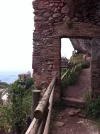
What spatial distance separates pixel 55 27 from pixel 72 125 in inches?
105

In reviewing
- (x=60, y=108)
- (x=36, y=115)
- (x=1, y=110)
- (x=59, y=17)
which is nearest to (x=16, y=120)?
(x=1, y=110)

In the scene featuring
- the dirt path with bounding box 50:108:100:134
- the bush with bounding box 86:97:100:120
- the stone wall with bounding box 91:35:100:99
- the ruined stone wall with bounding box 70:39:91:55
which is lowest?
the dirt path with bounding box 50:108:100:134

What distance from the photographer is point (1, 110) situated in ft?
24.0

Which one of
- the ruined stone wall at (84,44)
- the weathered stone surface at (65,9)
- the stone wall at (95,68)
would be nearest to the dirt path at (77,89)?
the stone wall at (95,68)

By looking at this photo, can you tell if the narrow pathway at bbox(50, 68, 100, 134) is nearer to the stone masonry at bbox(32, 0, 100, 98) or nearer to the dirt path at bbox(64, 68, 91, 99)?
the stone masonry at bbox(32, 0, 100, 98)

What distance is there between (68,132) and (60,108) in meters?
1.54

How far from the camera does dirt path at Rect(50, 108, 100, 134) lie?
4.96 m

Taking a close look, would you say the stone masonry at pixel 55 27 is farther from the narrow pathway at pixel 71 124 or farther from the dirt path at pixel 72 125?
the dirt path at pixel 72 125

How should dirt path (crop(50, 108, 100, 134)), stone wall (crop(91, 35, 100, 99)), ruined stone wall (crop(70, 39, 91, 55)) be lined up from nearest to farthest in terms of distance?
dirt path (crop(50, 108, 100, 134)) → stone wall (crop(91, 35, 100, 99)) → ruined stone wall (crop(70, 39, 91, 55))

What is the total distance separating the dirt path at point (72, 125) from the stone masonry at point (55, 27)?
1221mm

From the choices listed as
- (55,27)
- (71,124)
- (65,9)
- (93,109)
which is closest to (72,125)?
(71,124)

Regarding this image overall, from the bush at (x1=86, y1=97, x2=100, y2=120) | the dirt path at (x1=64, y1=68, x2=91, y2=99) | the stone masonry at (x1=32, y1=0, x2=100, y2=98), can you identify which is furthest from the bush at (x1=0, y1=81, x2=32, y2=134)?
the bush at (x1=86, y1=97, x2=100, y2=120)

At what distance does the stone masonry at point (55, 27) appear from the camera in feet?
21.4

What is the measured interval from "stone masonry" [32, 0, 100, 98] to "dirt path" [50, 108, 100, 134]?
4.01 ft
